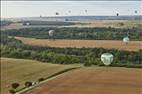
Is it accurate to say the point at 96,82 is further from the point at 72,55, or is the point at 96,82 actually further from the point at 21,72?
the point at 72,55

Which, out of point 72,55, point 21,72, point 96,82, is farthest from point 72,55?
point 96,82

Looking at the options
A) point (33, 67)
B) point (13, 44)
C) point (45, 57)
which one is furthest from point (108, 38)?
point (33, 67)

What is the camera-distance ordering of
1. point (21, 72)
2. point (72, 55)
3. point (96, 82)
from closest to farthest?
point (96, 82) → point (21, 72) → point (72, 55)

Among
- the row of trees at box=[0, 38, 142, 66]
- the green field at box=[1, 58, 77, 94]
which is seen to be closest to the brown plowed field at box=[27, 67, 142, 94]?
the green field at box=[1, 58, 77, 94]

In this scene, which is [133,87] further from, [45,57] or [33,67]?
[45,57]

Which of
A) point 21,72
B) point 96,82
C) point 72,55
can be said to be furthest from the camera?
point 72,55

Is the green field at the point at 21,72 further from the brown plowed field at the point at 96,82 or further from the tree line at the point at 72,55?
the tree line at the point at 72,55

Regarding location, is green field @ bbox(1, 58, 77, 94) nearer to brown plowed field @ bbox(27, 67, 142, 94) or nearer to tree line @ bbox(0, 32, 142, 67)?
brown plowed field @ bbox(27, 67, 142, 94)

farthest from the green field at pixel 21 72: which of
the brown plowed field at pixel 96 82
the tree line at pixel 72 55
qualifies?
the tree line at pixel 72 55
